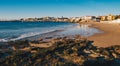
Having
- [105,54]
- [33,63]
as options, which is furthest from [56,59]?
[105,54]

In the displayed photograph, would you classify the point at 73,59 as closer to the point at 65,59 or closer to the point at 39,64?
the point at 65,59

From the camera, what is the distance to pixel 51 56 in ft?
40.9

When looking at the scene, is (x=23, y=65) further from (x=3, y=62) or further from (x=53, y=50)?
(x=53, y=50)

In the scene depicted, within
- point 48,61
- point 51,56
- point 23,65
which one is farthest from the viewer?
point 51,56

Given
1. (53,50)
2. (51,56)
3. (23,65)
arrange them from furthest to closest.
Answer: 1. (53,50)
2. (51,56)
3. (23,65)

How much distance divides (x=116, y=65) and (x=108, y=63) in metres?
0.39

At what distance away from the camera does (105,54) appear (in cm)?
1286

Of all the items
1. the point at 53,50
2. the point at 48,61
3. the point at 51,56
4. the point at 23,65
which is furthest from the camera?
the point at 53,50

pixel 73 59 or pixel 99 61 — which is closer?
pixel 99 61

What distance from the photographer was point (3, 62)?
36.0 ft

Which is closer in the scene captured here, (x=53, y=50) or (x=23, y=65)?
(x=23, y=65)

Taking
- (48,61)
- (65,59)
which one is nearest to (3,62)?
(48,61)

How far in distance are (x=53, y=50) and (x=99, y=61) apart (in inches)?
167

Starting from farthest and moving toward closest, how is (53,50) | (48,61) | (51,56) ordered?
(53,50)
(51,56)
(48,61)
